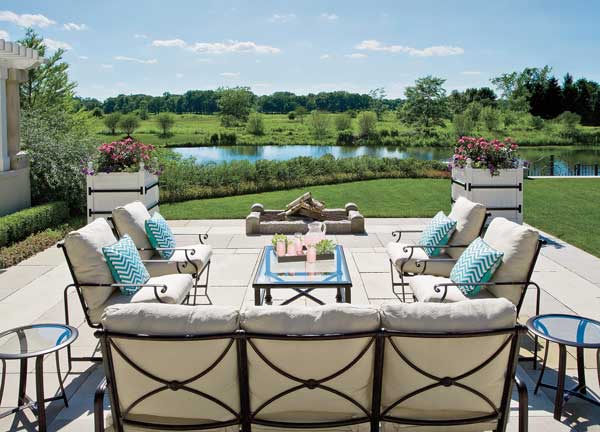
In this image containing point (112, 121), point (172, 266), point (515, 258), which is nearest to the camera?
point (515, 258)

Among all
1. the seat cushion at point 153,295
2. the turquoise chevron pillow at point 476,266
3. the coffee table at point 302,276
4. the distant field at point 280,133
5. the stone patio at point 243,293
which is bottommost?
the stone patio at point 243,293

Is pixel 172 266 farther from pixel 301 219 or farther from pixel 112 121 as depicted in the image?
pixel 112 121

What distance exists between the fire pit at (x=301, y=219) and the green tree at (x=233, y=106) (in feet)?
119

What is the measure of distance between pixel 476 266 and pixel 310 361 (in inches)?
89.0

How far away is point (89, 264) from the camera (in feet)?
14.0

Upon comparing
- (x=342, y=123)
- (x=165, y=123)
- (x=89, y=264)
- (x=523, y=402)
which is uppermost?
(x=342, y=123)

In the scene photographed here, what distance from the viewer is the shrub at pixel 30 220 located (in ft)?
27.3

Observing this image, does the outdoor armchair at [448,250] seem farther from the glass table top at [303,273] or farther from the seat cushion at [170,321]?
the seat cushion at [170,321]

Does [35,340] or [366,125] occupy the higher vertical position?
[366,125]

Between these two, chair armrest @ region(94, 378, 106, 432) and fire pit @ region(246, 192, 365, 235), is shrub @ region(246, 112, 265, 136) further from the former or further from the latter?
chair armrest @ region(94, 378, 106, 432)

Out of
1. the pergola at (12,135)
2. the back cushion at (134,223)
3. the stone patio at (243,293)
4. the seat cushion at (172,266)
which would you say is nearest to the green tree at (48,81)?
the pergola at (12,135)

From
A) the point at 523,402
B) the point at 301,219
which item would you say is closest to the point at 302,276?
the point at 523,402

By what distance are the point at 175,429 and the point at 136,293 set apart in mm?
1939

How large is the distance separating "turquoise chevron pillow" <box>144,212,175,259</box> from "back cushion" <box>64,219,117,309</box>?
1.12 meters
